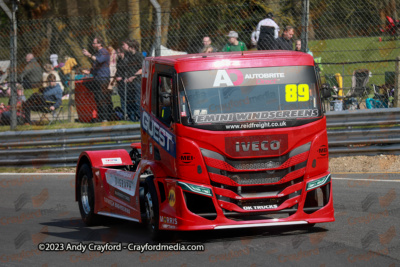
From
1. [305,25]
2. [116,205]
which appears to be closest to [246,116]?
[116,205]

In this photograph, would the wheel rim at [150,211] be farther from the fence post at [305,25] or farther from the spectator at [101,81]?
the spectator at [101,81]

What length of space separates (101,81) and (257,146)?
9810 millimetres

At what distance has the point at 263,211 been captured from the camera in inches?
327

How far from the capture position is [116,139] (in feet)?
52.0

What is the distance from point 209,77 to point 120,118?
862cm

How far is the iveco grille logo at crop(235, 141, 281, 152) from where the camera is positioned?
8.28m

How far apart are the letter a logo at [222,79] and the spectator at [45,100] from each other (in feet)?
33.3

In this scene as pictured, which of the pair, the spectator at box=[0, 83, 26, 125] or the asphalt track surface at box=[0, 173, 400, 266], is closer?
the asphalt track surface at box=[0, 173, 400, 266]

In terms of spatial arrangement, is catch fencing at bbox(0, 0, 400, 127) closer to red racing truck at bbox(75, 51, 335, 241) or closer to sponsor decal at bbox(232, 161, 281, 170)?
red racing truck at bbox(75, 51, 335, 241)

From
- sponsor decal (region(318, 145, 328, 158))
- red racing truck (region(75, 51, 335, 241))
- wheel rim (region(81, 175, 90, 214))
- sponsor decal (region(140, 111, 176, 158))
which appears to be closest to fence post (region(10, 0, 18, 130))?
wheel rim (region(81, 175, 90, 214))

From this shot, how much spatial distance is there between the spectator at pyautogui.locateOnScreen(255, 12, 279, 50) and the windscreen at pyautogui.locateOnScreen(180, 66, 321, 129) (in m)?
6.83

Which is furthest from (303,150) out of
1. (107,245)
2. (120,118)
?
(120,118)

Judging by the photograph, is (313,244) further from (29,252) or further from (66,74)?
(66,74)

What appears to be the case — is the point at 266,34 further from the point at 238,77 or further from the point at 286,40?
the point at 238,77
